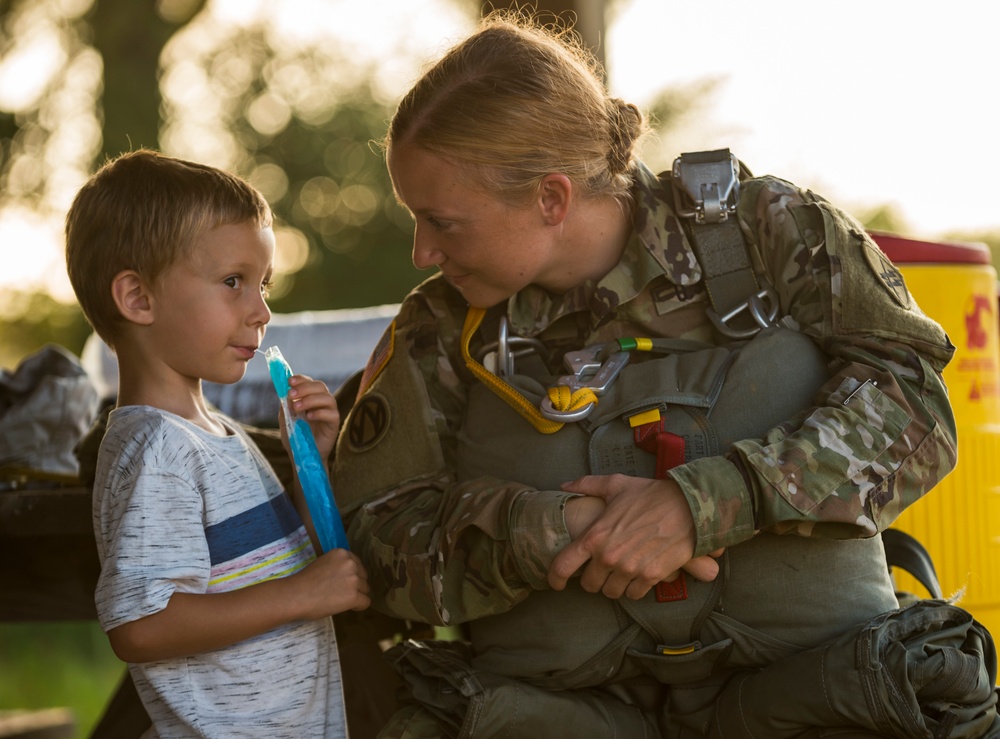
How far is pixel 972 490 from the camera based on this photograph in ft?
8.09

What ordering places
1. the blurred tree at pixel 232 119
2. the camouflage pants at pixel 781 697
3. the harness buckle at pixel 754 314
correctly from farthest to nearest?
the blurred tree at pixel 232 119, the harness buckle at pixel 754 314, the camouflage pants at pixel 781 697

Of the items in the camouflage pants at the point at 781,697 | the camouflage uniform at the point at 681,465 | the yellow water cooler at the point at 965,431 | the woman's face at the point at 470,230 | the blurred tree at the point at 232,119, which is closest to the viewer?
the camouflage pants at the point at 781,697

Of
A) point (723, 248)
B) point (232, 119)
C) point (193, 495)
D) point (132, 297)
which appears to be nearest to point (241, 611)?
point (193, 495)

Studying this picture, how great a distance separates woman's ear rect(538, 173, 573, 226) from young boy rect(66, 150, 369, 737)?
55 centimetres

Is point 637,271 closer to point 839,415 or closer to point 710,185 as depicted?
point 710,185

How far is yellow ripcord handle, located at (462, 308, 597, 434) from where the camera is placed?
2.01 meters

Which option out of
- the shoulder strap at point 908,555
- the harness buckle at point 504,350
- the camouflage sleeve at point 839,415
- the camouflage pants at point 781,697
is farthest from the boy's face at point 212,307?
the shoulder strap at point 908,555

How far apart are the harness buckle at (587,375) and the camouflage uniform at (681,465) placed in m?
0.08

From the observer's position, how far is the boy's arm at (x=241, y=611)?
1762 millimetres

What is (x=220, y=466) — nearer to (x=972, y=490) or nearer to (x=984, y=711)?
(x=984, y=711)

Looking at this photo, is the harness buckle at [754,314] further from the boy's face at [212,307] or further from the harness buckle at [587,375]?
the boy's face at [212,307]

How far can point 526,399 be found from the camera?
2080mm

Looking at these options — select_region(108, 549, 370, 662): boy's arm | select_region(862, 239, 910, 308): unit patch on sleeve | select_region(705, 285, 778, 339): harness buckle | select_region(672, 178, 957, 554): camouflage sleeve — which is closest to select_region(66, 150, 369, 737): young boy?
select_region(108, 549, 370, 662): boy's arm

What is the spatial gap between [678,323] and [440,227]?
1.70 ft
